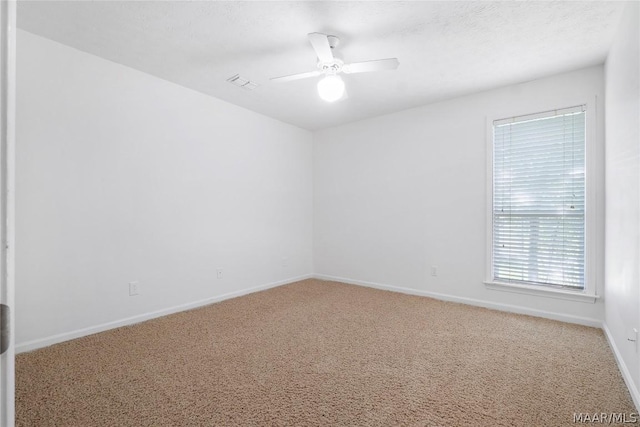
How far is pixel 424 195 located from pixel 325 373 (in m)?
2.65

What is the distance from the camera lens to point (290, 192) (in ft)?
15.6

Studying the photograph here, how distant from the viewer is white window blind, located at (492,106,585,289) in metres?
3.02

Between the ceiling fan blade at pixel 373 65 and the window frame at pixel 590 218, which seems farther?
the window frame at pixel 590 218

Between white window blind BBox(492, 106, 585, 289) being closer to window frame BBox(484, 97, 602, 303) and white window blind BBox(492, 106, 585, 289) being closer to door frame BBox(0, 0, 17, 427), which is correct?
window frame BBox(484, 97, 602, 303)

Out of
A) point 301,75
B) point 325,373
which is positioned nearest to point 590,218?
point 325,373

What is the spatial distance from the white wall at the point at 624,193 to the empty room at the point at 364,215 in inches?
1.2

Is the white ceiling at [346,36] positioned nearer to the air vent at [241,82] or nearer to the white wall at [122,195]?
the air vent at [241,82]

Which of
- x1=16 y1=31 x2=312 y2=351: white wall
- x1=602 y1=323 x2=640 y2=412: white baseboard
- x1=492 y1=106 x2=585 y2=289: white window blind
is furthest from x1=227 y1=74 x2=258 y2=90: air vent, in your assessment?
x1=602 y1=323 x2=640 y2=412: white baseboard

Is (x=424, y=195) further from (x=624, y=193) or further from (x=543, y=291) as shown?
(x=624, y=193)

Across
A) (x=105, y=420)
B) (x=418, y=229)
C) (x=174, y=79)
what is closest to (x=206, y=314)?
(x=105, y=420)

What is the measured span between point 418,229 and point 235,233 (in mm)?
2337

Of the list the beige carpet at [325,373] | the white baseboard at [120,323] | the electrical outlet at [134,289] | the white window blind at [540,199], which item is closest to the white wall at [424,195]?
the white window blind at [540,199]

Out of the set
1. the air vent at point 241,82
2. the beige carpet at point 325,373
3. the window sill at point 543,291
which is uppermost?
the air vent at point 241,82

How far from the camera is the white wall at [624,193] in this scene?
180 cm
